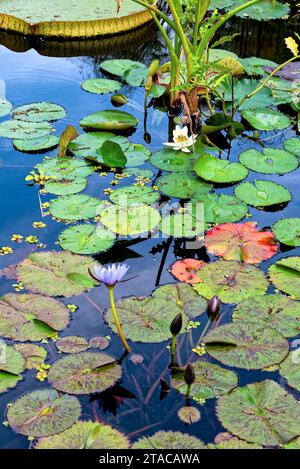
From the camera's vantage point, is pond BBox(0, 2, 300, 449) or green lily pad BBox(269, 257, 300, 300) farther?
green lily pad BBox(269, 257, 300, 300)

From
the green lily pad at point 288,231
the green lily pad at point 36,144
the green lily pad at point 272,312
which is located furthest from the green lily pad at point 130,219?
the green lily pad at point 36,144

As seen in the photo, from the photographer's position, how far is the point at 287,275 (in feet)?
9.57

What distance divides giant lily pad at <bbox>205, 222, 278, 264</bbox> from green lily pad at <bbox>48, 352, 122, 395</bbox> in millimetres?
905

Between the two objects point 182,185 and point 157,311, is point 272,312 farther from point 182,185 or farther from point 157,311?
point 182,185

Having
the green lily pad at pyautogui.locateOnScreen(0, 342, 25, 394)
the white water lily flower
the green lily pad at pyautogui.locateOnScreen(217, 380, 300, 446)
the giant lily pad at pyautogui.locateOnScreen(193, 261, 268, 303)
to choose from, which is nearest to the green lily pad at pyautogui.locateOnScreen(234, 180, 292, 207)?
the white water lily flower

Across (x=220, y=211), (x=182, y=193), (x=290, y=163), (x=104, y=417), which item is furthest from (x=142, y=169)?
(x=104, y=417)

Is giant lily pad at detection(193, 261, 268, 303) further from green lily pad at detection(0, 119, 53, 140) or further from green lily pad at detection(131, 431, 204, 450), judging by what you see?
green lily pad at detection(0, 119, 53, 140)

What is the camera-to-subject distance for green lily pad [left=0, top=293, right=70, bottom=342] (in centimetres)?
254

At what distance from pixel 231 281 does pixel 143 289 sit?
0.39 metres

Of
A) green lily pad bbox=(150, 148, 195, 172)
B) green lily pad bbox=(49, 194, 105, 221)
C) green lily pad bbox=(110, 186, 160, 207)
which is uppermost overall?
green lily pad bbox=(150, 148, 195, 172)

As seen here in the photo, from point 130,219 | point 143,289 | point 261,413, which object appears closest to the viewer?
point 261,413

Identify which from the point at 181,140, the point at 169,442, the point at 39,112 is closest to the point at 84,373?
the point at 169,442

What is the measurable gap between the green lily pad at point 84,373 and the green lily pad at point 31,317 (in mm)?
200
